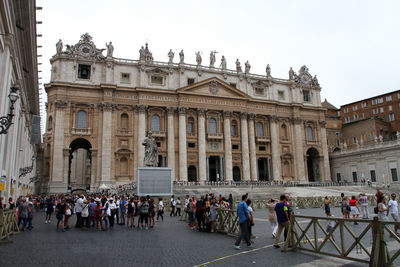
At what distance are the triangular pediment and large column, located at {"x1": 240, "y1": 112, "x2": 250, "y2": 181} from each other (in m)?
3.54

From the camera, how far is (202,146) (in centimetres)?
4834

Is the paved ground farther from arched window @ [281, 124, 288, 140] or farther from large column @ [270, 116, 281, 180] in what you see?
arched window @ [281, 124, 288, 140]

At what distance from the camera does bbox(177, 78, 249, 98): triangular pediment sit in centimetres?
4919

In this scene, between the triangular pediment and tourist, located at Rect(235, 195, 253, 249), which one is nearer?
tourist, located at Rect(235, 195, 253, 249)

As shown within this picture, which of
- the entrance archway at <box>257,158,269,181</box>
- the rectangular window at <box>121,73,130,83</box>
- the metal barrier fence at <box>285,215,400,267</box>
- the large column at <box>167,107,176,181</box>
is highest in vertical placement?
the rectangular window at <box>121,73,130,83</box>

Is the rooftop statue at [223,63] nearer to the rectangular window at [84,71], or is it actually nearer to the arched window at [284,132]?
the arched window at [284,132]

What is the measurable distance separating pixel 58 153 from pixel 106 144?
237 inches

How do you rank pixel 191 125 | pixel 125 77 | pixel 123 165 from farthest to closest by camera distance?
pixel 191 125
pixel 125 77
pixel 123 165

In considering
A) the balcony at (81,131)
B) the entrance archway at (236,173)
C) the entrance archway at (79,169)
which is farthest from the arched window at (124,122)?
the entrance archway at (236,173)

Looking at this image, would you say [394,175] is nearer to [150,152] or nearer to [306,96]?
[306,96]

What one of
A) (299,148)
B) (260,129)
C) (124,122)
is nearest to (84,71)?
(124,122)

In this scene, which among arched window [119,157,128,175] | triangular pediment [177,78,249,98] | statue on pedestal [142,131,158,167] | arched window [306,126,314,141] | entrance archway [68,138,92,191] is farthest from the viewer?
arched window [306,126,314,141]

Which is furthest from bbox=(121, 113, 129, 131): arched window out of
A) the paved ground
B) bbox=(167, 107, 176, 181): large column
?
the paved ground

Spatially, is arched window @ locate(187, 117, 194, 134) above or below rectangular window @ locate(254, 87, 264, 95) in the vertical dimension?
below
